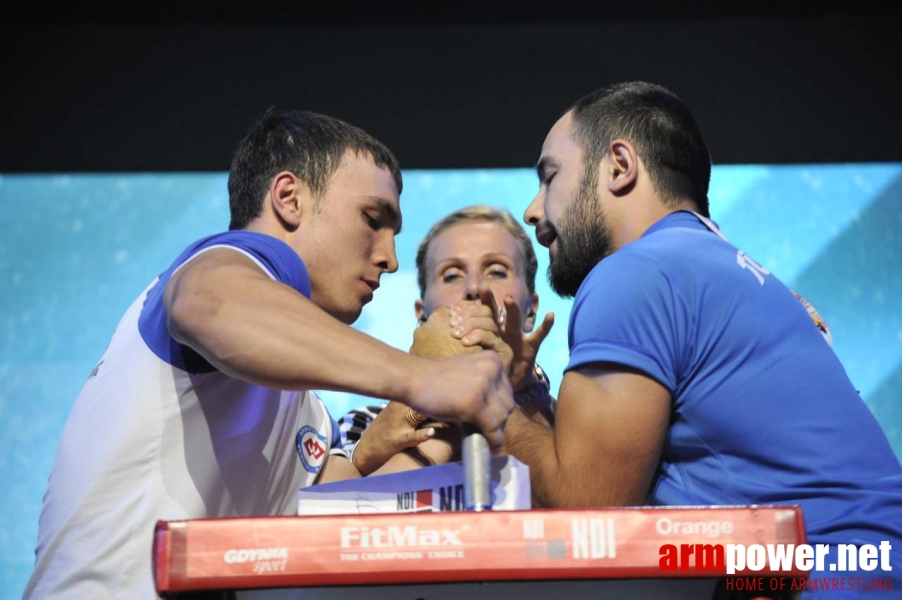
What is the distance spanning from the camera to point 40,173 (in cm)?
302

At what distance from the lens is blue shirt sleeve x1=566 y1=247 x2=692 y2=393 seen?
46.0 inches

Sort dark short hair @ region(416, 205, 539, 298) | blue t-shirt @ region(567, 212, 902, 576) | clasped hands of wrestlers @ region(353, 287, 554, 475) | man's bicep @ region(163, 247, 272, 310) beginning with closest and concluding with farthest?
man's bicep @ region(163, 247, 272, 310), blue t-shirt @ region(567, 212, 902, 576), clasped hands of wrestlers @ region(353, 287, 554, 475), dark short hair @ region(416, 205, 539, 298)

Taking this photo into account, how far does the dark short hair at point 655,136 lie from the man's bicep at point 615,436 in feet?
1.65

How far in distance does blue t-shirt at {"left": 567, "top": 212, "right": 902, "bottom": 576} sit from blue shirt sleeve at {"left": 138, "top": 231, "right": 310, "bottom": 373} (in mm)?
391

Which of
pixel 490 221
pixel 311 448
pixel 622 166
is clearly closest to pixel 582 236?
pixel 622 166

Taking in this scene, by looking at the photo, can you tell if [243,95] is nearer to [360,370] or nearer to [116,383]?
[116,383]

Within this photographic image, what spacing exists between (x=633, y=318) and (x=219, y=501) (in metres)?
0.62

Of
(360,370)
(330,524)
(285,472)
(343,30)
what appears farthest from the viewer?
(343,30)

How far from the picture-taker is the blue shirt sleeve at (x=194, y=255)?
1.12 meters

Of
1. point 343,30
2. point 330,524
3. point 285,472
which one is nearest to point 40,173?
point 343,30

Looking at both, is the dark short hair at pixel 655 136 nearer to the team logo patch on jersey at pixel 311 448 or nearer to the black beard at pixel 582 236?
the black beard at pixel 582 236

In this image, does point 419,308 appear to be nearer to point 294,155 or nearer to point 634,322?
point 294,155

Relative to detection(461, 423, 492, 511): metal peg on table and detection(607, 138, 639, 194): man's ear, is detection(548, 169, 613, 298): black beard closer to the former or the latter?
detection(607, 138, 639, 194): man's ear

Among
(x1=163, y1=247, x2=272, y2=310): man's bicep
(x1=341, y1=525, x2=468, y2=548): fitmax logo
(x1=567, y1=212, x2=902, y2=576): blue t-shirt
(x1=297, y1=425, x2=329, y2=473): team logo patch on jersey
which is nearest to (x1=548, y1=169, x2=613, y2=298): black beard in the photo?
(x1=567, y1=212, x2=902, y2=576): blue t-shirt
